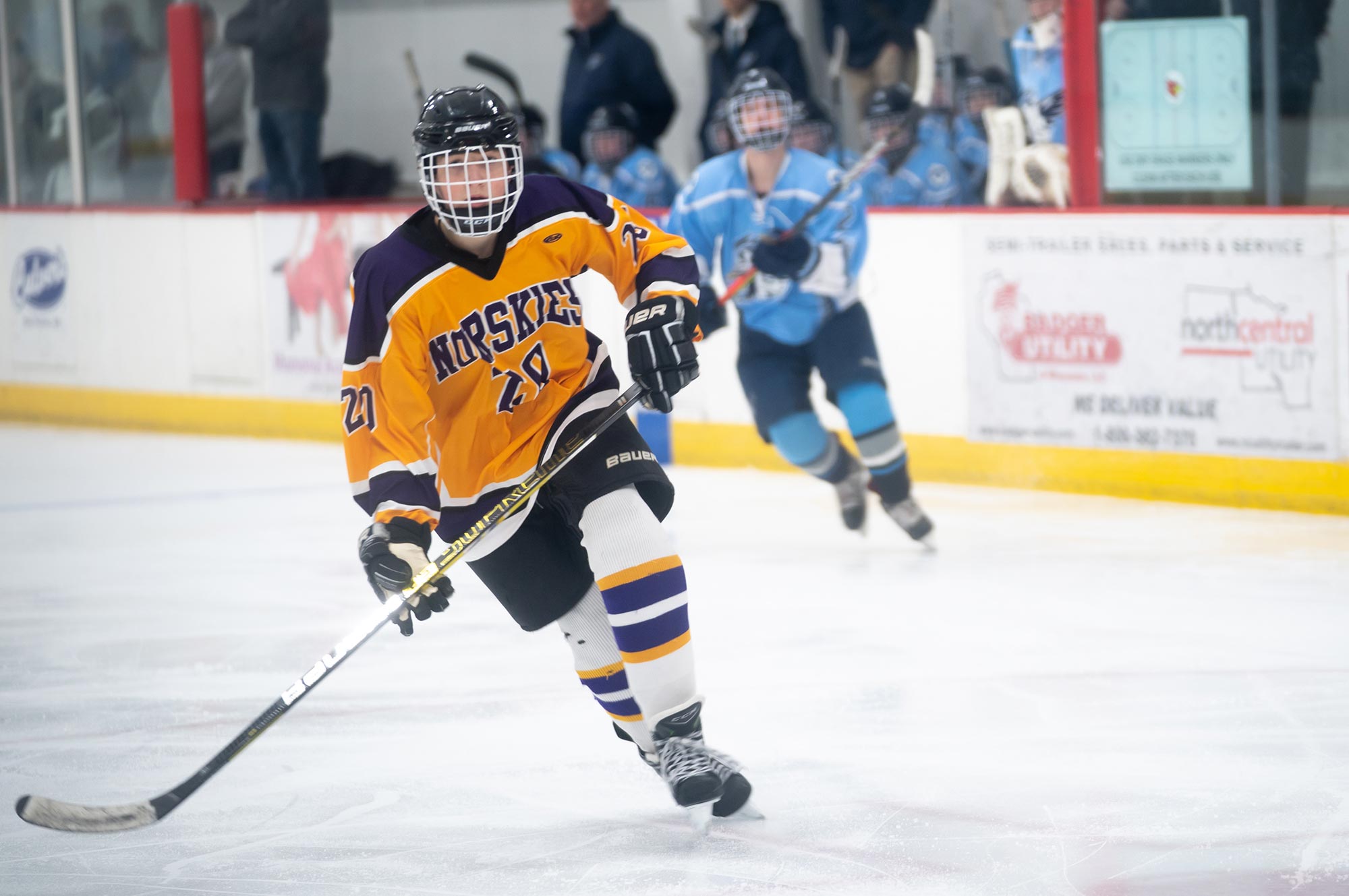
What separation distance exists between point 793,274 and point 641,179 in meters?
2.77

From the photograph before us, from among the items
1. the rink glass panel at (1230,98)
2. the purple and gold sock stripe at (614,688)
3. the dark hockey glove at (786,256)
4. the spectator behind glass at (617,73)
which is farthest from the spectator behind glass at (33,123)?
the purple and gold sock stripe at (614,688)

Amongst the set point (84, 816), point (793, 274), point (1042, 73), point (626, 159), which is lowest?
point (84, 816)

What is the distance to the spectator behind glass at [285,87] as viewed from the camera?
772 cm

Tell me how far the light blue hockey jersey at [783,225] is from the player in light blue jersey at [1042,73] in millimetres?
1291

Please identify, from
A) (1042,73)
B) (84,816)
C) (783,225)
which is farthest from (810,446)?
(84,816)

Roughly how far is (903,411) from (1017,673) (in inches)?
94.3

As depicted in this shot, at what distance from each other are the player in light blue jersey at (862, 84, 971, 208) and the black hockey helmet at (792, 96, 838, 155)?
202 millimetres

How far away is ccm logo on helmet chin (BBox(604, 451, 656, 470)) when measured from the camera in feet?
8.55

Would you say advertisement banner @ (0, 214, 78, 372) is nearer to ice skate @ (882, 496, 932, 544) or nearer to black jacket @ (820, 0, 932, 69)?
black jacket @ (820, 0, 932, 69)

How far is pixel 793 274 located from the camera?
15.0ft

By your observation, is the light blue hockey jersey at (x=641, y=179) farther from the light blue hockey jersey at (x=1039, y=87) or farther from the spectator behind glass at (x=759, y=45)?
the light blue hockey jersey at (x=1039, y=87)

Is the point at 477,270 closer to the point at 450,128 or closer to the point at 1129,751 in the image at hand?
the point at 450,128

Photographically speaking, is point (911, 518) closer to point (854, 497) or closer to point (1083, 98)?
point (854, 497)

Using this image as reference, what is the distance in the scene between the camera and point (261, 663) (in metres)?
3.88
